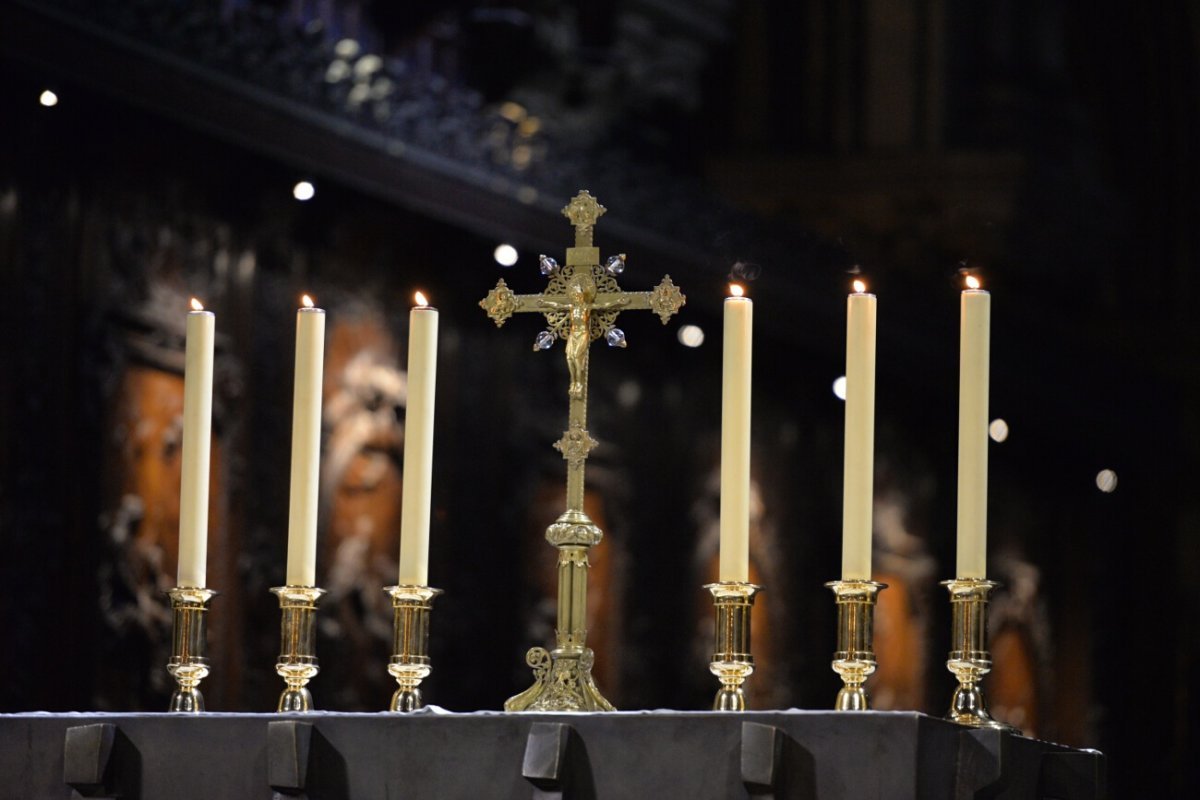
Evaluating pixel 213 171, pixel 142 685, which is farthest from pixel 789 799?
pixel 213 171

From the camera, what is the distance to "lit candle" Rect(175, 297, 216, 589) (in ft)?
15.0

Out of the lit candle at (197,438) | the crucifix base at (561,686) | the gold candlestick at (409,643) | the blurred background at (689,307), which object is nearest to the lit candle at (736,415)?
the crucifix base at (561,686)

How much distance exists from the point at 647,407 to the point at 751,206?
76cm

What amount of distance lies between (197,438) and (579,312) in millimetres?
727

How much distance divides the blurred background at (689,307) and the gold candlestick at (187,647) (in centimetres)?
191

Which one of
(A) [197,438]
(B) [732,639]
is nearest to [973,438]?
(B) [732,639]

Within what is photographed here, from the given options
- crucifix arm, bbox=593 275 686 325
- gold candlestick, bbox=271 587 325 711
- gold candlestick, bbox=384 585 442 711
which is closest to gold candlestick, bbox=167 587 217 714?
gold candlestick, bbox=271 587 325 711

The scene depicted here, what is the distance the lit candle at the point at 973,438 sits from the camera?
4254mm

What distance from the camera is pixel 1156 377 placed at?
27.3 ft

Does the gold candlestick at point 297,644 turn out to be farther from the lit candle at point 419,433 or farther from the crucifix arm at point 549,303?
the crucifix arm at point 549,303

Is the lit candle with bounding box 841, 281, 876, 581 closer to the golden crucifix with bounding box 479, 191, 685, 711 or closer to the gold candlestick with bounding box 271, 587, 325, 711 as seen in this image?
the golden crucifix with bounding box 479, 191, 685, 711

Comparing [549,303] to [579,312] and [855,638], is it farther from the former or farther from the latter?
[855,638]

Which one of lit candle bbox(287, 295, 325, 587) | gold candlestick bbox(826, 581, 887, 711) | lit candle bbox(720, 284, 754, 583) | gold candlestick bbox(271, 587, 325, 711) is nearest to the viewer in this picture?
gold candlestick bbox(826, 581, 887, 711)

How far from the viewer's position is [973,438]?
434 cm
